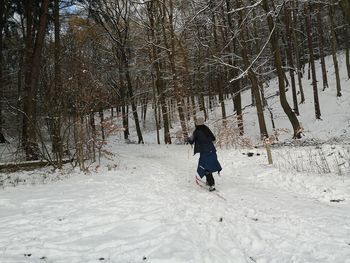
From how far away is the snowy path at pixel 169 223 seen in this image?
16.3 ft

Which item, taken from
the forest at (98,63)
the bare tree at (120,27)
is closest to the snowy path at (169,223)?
the forest at (98,63)

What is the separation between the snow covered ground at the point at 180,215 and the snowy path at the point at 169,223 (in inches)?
0.6

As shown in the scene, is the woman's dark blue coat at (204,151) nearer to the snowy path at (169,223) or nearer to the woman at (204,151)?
the woman at (204,151)

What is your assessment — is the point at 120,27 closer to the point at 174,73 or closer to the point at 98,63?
the point at 98,63

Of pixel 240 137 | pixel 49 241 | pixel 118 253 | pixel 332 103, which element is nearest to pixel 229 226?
pixel 118 253

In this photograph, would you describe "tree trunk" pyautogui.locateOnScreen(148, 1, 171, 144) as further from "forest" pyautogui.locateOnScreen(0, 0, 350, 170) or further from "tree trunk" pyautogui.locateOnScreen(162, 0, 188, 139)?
"tree trunk" pyautogui.locateOnScreen(162, 0, 188, 139)

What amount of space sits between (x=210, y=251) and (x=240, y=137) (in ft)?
46.5

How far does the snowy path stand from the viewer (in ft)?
16.3

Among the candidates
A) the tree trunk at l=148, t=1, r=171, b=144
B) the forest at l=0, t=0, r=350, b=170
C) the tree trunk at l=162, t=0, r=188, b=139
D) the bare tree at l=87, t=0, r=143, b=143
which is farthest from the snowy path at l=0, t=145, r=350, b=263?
the bare tree at l=87, t=0, r=143, b=143

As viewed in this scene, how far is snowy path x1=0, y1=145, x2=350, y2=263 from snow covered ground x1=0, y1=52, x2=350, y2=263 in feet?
0.05

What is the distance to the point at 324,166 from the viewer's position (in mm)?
10734

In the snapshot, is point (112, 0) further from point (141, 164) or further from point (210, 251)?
point (210, 251)

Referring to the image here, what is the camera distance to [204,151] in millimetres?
10070

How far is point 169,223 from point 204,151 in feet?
13.1
